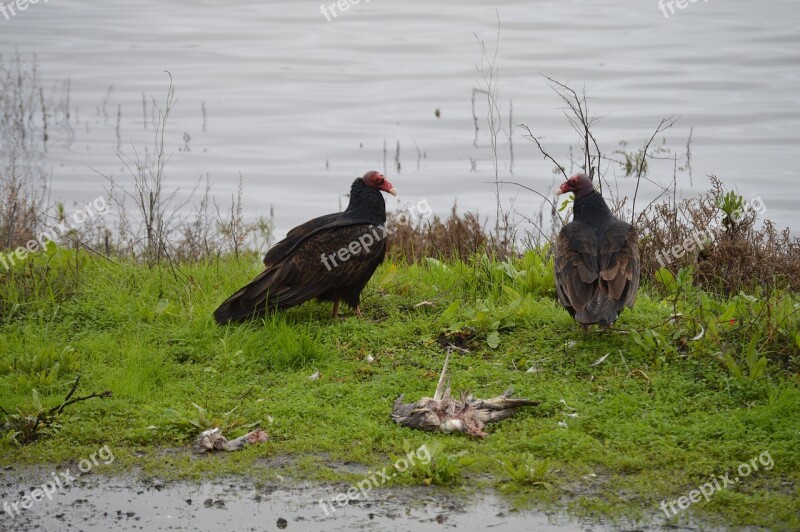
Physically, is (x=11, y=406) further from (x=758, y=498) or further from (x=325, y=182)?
(x=325, y=182)

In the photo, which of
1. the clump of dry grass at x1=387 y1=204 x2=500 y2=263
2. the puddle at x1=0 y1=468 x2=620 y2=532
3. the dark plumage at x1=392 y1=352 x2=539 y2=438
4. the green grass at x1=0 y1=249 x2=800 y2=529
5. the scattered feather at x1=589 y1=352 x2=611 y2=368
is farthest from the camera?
the clump of dry grass at x1=387 y1=204 x2=500 y2=263

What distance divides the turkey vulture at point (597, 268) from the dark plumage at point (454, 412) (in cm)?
90

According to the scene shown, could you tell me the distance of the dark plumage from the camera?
17.9ft

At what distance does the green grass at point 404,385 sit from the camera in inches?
195

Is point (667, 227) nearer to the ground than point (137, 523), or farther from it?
farther from it

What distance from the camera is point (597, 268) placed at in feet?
21.5

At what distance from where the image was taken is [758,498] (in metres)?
4.62

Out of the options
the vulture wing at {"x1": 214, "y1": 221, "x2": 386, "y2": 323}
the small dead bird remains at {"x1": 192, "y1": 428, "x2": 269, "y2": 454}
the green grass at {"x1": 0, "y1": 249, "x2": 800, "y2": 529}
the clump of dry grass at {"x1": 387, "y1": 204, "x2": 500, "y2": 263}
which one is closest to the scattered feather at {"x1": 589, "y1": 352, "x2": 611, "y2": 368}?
the green grass at {"x1": 0, "y1": 249, "x2": 800, "y2": 529}

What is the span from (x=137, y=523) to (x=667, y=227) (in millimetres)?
5964

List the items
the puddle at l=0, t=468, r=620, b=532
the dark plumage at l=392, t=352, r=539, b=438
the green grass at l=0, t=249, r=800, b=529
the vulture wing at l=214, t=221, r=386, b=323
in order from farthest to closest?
the vulture wing at l=214, t=221, r=386, b=323
the dark plumage at l=392, t=352, r=539, b=438
the green grass at l=0, t=249, r=800, b=529
the puddle at l=0, t=468, r=620, b=532

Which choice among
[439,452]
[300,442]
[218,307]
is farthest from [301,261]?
Answer: [439,452]

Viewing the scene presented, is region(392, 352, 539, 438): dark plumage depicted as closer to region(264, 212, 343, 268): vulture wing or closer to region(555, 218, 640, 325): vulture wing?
region(555, 218, 640, 325): vulture wing

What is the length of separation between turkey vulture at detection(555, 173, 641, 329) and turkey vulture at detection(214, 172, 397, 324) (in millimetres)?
1332

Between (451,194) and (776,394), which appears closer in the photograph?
(776,394)
